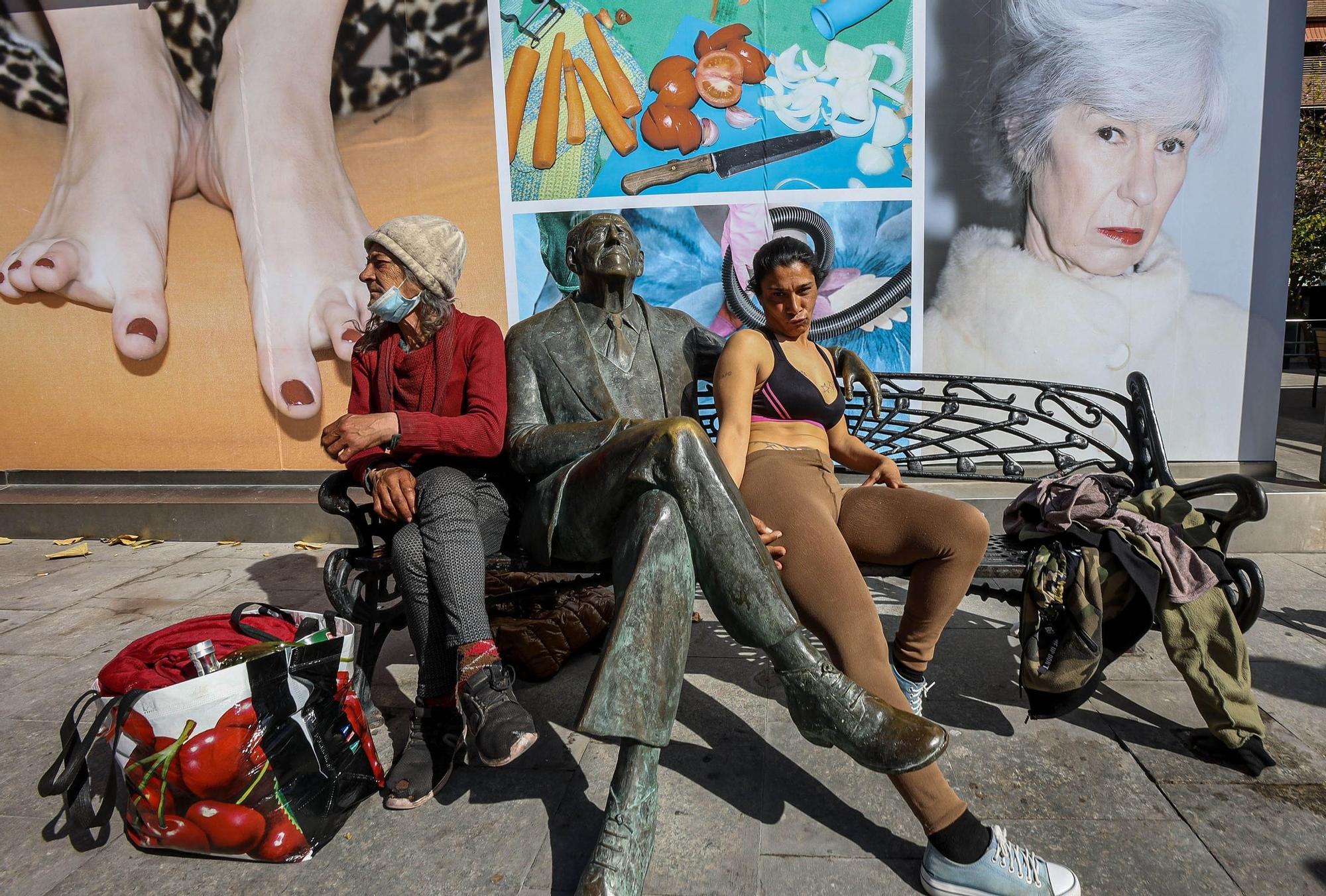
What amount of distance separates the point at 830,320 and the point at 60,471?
557cm

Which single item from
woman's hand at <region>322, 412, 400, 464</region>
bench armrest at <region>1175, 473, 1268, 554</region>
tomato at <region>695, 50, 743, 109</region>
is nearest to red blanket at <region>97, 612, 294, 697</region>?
woman's hand at <region>322, 412, 400, 464</region>

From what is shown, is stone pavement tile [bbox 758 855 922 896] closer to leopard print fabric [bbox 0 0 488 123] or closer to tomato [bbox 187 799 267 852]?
tomato [bbox 187 799 267 852]

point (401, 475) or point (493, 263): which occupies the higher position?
point (493, 263)

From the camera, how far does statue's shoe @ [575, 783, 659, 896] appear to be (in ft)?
5.71

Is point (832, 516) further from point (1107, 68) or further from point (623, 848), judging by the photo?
point (1107, 68)

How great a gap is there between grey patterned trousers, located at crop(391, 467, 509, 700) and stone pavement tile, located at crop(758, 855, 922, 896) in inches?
38.9

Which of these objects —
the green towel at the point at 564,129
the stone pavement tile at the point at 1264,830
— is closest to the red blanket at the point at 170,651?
the stone pavement tile at the point at 1264,830

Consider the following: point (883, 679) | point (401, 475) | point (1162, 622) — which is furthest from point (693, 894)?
point (1162, 622)

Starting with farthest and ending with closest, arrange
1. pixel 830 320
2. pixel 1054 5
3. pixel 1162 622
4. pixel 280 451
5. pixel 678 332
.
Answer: pixel 280 451, pixel 830 320, pixel 1054 5, pixel 678 332, pixel 1162 622

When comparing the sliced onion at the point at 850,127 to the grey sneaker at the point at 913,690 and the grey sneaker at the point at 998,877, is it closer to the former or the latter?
the grey sneaker at the point at 913,690

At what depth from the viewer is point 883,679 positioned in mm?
2004

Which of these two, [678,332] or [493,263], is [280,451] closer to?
[493,263]

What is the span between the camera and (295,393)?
17.6 feet

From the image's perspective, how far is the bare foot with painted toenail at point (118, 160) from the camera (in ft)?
17.1
